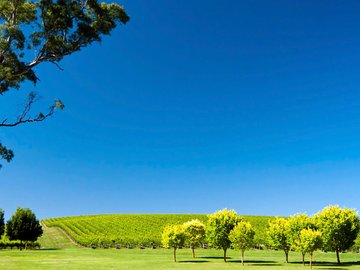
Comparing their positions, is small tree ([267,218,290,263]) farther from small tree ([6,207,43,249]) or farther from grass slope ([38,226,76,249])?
small tree ([6,207,43,249])

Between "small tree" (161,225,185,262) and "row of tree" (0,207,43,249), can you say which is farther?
"row of tree" (0,207,43,249)

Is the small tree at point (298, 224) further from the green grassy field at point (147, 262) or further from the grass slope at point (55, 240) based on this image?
the grass slope at point (55, 240)

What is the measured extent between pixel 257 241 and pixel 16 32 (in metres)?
71.7

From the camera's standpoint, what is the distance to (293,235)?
56.2 meters

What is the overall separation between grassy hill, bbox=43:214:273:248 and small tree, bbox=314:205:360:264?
2917 centimetres

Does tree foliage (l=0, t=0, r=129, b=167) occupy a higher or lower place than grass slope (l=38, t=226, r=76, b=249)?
higher

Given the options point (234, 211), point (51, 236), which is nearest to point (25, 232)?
point (51, 236)

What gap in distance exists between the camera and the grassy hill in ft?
292

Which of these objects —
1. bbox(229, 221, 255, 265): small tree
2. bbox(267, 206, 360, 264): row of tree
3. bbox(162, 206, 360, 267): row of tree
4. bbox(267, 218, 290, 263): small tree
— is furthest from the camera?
bbox(267, 218, 290, 263): small tree

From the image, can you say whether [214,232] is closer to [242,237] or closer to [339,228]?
[242,237]

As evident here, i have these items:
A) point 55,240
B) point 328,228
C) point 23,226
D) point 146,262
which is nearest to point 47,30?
point 146,262

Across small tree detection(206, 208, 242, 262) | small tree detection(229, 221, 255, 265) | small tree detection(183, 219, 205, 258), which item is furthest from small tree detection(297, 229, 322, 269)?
small tree detection(183, 219, 205, 258)

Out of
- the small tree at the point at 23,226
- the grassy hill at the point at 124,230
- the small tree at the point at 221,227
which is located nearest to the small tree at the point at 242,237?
the small tree at the point at 221,227

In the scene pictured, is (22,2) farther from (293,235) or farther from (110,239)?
(110,239)
